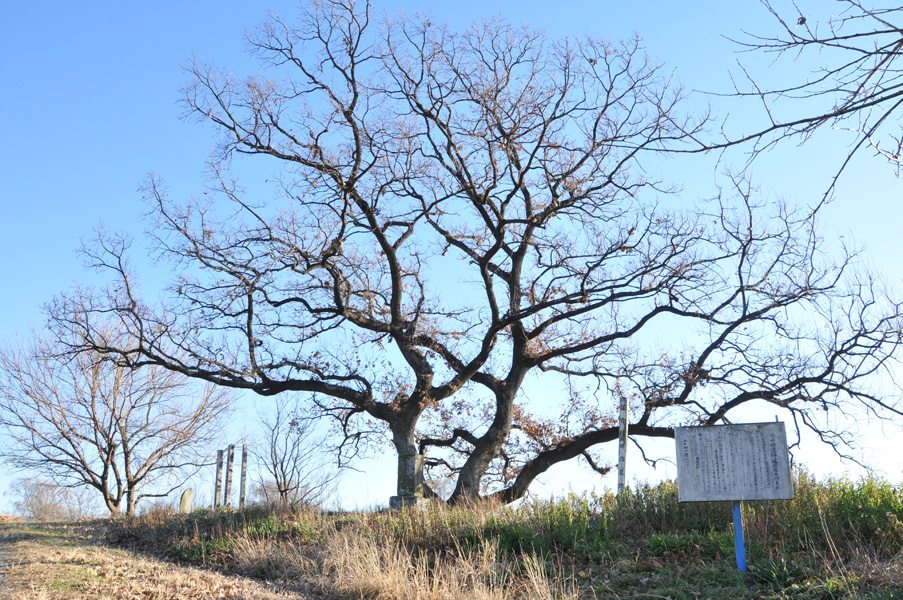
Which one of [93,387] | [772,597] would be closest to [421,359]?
[772,597]

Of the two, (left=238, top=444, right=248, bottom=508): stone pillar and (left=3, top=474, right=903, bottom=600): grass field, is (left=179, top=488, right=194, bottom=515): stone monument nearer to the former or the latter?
(left=238, top=444, right=248, bottom=508): stone pillar

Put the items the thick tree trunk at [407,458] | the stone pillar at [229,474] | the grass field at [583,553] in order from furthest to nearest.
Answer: the stone pillar at [229,474] < the thick tree trunk at [407,458] < the grass field at [583,553]

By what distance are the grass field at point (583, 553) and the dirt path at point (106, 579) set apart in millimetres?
69

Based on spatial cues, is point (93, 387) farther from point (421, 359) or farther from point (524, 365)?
point (524, 365)

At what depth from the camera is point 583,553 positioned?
909cm

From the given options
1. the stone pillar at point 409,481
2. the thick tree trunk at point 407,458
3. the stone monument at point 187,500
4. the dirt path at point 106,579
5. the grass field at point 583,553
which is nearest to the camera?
the grass field at point 583,553

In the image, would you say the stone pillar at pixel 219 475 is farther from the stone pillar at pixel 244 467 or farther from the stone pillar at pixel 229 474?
the stone pillar at pixel 244 467

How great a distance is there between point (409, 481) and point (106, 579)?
830 cm

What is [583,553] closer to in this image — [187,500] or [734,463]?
[734,463]

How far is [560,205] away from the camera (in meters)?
16.9

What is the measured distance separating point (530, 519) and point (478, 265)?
8.62 metres

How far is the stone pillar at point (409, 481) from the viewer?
16.0m

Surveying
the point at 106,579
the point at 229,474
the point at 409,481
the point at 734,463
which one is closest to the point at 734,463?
the point at 734,463

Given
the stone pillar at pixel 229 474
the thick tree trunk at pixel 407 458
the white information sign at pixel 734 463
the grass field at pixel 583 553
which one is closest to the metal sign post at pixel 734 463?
the white information sign at pixel 734 463
